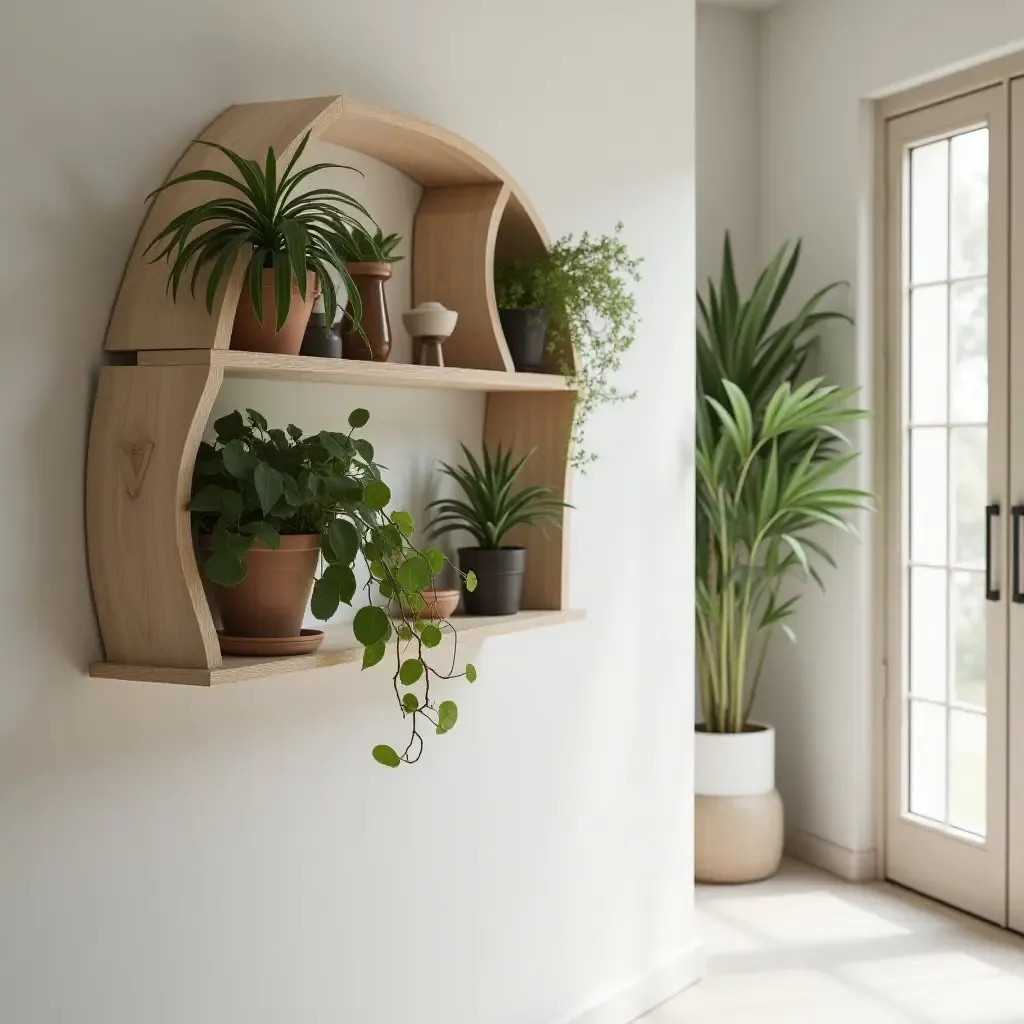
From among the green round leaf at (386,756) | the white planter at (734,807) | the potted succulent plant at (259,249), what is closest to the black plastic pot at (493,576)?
the green round leaf at (386,756)

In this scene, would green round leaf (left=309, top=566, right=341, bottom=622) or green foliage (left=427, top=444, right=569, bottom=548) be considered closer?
green round leaf (left=309, top=566, right=341, bottom=622)

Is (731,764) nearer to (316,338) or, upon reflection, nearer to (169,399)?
(316,338)

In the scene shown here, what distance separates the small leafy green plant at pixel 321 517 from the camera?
5.98 feet

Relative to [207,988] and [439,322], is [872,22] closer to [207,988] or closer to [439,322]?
[439,322]

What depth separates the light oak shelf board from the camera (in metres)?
1.80

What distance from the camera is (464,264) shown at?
2402 mm

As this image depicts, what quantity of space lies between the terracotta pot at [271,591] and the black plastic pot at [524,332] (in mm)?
724

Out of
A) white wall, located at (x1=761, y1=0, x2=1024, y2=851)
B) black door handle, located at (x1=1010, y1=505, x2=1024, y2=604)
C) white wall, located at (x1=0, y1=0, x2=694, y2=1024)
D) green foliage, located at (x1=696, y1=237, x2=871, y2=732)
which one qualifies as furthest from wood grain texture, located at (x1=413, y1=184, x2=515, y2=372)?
white wall, located at (x1=761, y1=0, x2=1024, y2=851)

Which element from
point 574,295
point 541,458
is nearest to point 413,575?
point 541,458

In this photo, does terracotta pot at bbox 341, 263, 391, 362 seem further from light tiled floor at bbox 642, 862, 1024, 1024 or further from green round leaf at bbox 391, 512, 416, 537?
light tiled floor at bbox 642, 862, 1024, 1024

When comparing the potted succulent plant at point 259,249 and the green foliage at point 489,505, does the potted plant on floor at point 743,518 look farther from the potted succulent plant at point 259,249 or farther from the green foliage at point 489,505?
the potted succulent plant at point 259,249

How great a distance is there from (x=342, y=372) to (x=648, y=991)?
5.96 ft

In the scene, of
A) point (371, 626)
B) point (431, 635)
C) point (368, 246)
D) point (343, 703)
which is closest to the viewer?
point (371, 626)

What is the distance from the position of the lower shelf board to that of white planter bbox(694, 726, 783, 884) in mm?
1806
